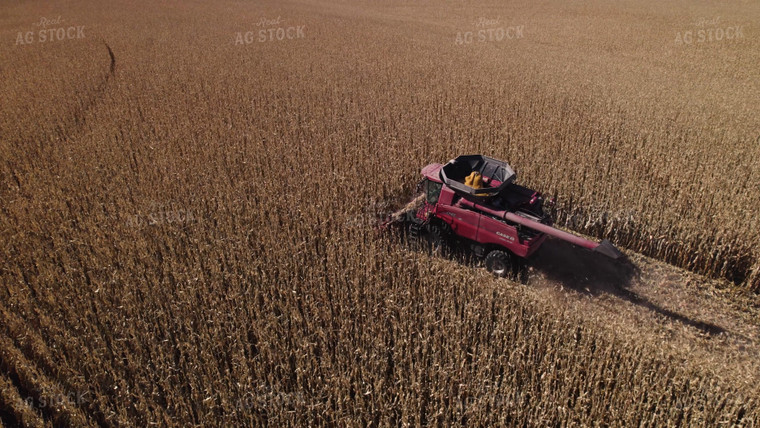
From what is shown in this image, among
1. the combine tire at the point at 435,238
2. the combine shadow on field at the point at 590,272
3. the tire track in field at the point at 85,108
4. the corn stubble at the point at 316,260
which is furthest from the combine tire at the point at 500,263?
the tire track in field at the point at 85,108

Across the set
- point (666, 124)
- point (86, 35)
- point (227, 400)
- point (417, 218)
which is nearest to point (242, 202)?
point (417, 218)

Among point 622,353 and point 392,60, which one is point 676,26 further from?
point 622,353

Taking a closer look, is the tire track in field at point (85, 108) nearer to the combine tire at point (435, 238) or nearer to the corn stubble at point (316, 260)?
the corn stubble at point (316, 260)

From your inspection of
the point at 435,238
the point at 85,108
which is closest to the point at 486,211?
the point at 435,238

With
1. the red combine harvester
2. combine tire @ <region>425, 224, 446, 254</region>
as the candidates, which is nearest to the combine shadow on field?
the red combine harvester

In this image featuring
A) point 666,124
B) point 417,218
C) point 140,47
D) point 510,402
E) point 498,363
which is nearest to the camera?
point 510,402

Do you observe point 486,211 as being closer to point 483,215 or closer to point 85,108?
point 483,215
